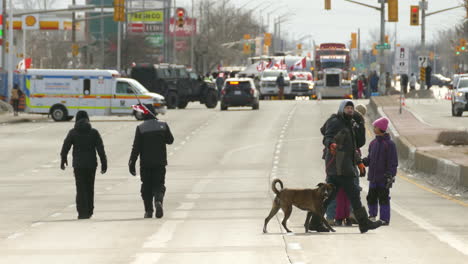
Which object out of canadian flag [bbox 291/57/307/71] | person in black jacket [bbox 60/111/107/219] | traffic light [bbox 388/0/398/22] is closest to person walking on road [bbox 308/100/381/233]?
person in black jacket [bbox 60/111/107/219]

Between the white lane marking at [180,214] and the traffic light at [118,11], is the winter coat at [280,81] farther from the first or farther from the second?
the white lane marking at [180,214]

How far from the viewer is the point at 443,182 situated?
87.8 ft

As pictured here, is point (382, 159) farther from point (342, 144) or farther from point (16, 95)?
point (16, 95)

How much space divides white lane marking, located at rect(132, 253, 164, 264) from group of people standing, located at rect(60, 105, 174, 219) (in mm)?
5178

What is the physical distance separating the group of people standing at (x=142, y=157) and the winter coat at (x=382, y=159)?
3286 millimetres

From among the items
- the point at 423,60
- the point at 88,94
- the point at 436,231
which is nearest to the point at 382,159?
the point at 436,231

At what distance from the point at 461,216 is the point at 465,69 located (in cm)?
12412

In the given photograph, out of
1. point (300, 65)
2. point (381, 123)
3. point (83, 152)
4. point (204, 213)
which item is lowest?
point (204, 213)

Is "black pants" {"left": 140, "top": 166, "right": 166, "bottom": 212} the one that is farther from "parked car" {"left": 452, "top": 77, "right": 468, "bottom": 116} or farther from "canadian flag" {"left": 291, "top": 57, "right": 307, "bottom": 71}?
"canadian flag" {"left": 291, "top": 57, "right": 307, "bottom": 71}

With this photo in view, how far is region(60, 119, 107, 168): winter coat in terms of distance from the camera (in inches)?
720

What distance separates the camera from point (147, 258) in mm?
12250

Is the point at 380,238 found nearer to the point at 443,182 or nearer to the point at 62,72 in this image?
the point at 443,182

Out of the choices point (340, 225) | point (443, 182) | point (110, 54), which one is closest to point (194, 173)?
point (443, 182)

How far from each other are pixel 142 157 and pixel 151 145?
0.73 ft
